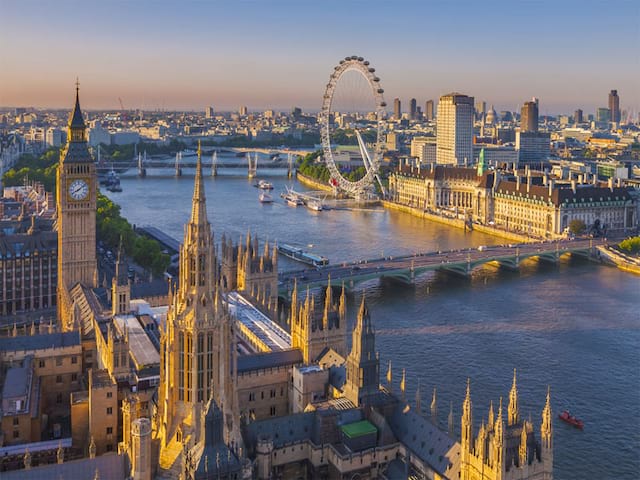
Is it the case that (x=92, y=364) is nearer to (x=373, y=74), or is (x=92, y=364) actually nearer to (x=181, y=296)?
(x=181, y=296)

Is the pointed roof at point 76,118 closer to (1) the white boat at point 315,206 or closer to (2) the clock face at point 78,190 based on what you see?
(2) the clock face at point 78,190

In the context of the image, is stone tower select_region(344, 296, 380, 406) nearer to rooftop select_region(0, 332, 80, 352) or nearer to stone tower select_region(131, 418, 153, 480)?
stone tower select_region(131, 418, 153, 480)

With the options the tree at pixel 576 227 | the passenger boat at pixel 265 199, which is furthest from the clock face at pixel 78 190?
the passenger boat at pixel 265 199

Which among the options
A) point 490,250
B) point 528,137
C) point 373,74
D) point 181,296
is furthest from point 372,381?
point 528,137

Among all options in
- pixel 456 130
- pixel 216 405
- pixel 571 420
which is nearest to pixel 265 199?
pixel 456 130

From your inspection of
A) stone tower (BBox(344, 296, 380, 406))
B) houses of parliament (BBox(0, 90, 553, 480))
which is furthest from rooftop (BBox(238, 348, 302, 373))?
stone tower (BBox(344, 296, 380, 406))

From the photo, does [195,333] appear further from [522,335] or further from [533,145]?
[533,145]
